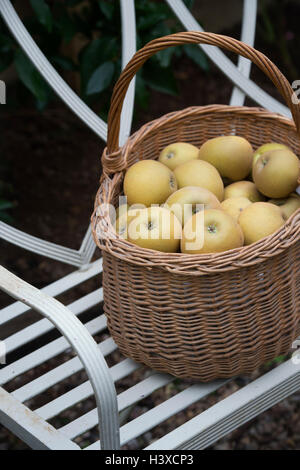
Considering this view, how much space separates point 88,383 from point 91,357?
1.15 feet

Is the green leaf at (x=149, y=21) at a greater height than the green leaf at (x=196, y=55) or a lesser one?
greater

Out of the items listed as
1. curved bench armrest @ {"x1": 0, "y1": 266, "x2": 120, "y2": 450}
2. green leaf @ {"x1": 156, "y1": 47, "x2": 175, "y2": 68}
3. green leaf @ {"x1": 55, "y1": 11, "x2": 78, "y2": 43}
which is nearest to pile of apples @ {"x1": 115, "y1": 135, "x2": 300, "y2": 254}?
curved bench armrest @ {"x1": 0, "y1": 266, "x2": 120, "y2": 450}

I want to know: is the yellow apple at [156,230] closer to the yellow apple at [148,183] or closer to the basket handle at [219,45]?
the yellow apple at [148,183]

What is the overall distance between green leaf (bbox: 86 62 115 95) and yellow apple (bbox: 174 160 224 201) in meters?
0.63

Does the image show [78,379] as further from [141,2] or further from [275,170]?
[141,2]

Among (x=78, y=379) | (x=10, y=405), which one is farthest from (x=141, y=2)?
(x=10, y=405)

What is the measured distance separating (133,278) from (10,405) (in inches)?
12.0

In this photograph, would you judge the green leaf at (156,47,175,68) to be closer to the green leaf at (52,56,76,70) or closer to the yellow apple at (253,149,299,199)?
the green leaf at (52,56,76,70)

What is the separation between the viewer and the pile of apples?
1.17 metres

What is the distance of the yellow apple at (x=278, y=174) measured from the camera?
1.31 meters

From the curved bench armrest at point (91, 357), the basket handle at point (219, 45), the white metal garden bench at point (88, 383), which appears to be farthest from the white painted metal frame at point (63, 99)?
the curved bench armrest at point (91, 357)

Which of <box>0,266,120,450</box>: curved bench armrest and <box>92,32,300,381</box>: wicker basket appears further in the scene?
<box>92,32,300,381</box>: wicker basket

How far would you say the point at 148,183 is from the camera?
1.31 meters

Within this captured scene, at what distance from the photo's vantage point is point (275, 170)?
1310 millimetres
